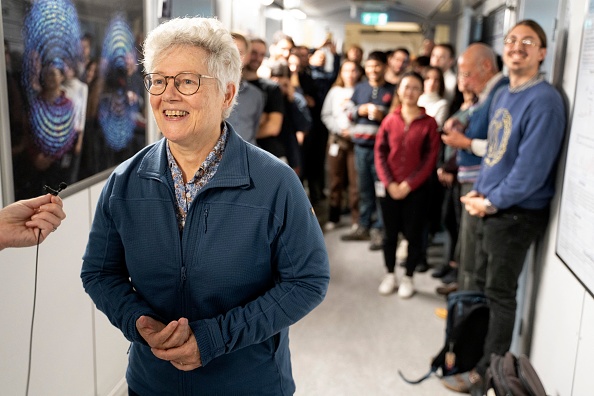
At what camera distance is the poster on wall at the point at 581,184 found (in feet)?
6.89

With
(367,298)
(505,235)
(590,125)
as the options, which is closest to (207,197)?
(590,125)

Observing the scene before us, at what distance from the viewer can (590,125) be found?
2145mm

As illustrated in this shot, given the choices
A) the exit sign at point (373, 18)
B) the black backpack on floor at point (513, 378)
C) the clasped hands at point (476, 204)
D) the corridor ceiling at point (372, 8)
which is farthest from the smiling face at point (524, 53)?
the exit sign at point (373, 18)

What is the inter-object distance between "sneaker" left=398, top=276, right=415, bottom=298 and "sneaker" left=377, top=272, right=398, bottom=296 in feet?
0.21

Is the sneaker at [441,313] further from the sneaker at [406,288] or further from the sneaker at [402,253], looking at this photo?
the sneaker at [402,253]

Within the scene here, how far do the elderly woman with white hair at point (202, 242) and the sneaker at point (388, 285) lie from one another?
9.03 ft

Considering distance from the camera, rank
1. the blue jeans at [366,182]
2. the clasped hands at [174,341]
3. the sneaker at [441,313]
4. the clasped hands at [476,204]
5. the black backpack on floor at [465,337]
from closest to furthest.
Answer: the clasped hands at [174,341], the clasped hands at [476,204], the black backpack on floor at [465,337], the sneaker at [441,313], the blue jeans at [366,182]

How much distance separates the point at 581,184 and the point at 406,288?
2.12 metres

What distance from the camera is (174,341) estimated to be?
53.1 inches

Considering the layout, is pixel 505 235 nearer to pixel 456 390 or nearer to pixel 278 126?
pixel 456 390

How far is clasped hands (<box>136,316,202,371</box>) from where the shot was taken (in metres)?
1.34

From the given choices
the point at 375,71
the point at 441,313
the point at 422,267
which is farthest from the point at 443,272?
the point at 375,71

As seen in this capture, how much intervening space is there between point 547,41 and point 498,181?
2.74ft

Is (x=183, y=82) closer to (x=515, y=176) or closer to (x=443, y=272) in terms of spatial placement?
(x=515, y=176)
